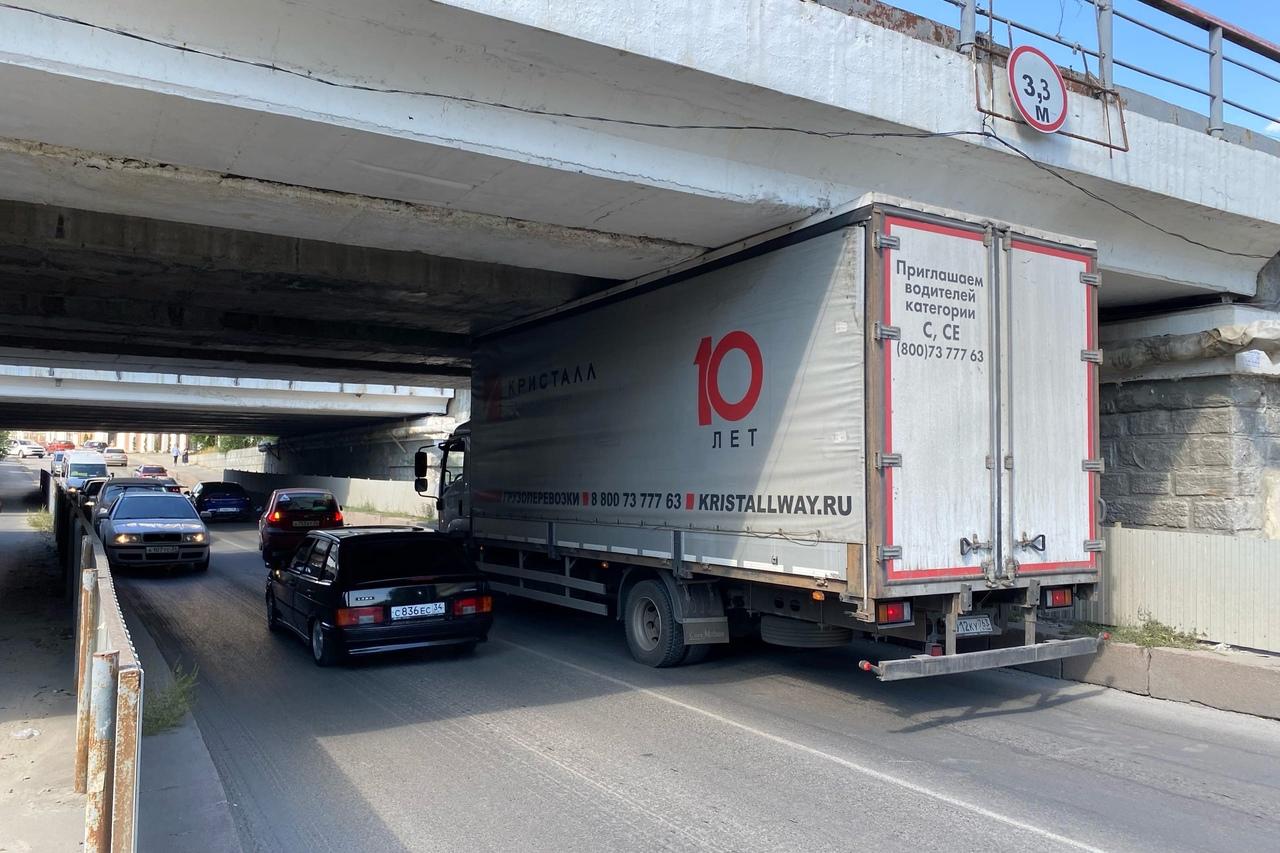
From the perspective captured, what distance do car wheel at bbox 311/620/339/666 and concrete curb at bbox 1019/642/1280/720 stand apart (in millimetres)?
7004

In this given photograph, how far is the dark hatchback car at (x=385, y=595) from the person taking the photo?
905 centimetres

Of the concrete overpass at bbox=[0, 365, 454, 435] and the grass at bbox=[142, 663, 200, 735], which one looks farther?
the concrete overpass at bbox=[0, 365, 454, 435]

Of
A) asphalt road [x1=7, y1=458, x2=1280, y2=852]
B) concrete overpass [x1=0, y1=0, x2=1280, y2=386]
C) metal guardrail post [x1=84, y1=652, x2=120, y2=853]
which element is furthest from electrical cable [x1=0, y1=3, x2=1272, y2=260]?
asphalt road [x1=7, y1=458, x2=1280, y2=852]

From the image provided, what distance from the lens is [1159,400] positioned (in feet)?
38.4

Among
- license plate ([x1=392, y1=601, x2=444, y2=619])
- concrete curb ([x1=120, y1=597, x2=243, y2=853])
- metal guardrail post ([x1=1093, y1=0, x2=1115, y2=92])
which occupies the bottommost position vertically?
concrete curb ([x1=120, y1=597, x2=243, y2=853])

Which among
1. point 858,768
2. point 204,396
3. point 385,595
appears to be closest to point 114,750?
point 858,768

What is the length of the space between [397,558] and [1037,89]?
312 inches

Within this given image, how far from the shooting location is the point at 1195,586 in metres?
9.02

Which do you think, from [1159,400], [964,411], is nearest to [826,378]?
[964,411]

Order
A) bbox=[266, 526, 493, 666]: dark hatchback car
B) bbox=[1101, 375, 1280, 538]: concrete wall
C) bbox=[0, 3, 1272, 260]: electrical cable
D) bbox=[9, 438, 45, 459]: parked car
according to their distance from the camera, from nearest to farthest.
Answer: bbox=[0, 3, 1272, 260]: electrical cable < bbox=[266, 526, 493, 666]: dark hatchback car < bbox=[1101, 375, 1280, 538]: concrete wall < bbox=[9, 438, 45, 459]: parked car

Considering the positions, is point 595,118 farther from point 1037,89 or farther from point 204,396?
point 204,396

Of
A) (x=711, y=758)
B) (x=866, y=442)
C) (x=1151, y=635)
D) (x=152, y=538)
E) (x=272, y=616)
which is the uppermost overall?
(x=866, y=442)

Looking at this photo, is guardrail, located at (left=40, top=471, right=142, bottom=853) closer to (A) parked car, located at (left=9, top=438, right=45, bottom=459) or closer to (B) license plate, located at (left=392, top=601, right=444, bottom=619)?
(B) license plate, located at (left=392, top=601, right=444, bottom=619)

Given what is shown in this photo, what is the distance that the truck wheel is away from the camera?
30.1 feet
